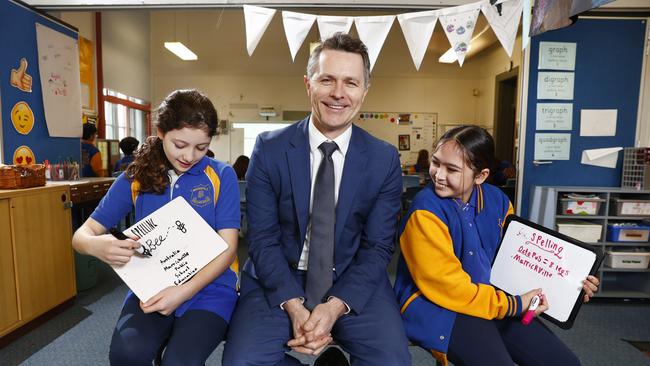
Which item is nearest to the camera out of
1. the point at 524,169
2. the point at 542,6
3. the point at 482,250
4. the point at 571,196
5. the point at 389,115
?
the point at 482,250

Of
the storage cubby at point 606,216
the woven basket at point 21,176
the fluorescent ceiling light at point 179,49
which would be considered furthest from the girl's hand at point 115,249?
the fluorescent ceiling light at point 179,49

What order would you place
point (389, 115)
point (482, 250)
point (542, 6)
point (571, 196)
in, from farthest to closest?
point (389, 115)
point (571, 196)
point (542, 6)
point (482, 250)

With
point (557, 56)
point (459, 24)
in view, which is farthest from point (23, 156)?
point (557, 56)

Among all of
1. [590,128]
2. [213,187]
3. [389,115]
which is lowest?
[213,187]

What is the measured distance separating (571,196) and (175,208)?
2.69 meters

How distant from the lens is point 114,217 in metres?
1.25

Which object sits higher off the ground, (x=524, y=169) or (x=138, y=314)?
(x=524, y=169)

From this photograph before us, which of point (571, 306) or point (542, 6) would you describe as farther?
point (542, 6)

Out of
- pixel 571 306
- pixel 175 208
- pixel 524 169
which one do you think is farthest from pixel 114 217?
pixel 524 169

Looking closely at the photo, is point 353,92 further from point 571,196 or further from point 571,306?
point 571,196

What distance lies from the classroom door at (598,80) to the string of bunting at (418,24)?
1.75 ft

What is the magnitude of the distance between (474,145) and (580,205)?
1963 millimetres

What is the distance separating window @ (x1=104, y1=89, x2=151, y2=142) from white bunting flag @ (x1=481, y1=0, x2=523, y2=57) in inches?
216

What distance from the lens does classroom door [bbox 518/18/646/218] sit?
2738mm
